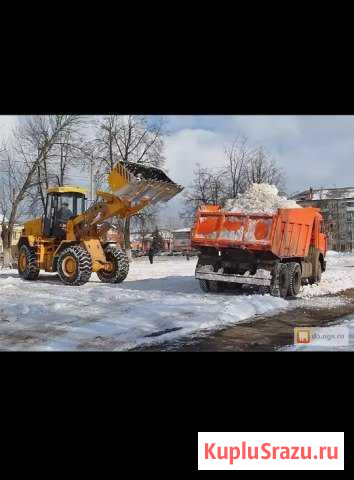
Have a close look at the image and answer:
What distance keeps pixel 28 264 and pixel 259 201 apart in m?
6.21

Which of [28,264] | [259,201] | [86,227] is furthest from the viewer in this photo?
[28,264]

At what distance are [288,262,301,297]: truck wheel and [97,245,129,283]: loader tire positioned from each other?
13.5ft

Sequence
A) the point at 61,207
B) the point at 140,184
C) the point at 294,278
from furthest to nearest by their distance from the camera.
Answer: the point at 61,207
the point at 140,184
the point at 294,278

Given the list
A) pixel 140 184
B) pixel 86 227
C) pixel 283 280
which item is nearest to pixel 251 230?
pixel 283 280

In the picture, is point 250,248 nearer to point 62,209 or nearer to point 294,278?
point 294,278

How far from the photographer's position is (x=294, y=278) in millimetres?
11289

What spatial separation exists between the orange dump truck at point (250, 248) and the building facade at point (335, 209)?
4.39 ft

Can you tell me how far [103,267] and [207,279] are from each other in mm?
3335

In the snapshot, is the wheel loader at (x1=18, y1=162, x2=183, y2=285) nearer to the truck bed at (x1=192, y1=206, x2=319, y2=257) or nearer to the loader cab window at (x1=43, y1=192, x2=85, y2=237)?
the loader cab window at (x1=43, y1=192, x2=85, y2=237)

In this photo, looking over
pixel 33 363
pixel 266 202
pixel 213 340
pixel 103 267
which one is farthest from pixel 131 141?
pixel 33 363

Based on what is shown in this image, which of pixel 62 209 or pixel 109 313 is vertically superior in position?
pixel 62 209

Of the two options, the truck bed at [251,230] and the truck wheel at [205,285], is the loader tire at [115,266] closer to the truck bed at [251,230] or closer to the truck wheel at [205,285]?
the truck wheel at [205,285]

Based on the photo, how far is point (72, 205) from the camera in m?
13.5

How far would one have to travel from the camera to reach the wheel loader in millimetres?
11875
